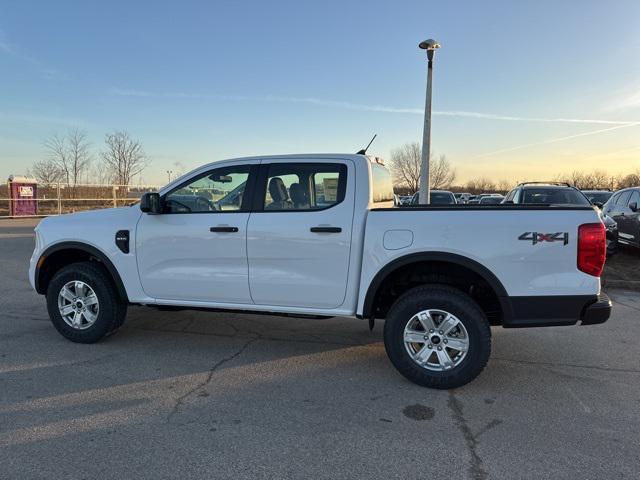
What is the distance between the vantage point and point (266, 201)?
444 cm

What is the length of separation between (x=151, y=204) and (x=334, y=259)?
1866mm

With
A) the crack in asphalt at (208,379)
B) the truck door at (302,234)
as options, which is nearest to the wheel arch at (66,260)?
the crack in asphalt at (208,379)

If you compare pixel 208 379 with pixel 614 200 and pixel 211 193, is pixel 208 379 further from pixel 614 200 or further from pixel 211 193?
pixel 614 200

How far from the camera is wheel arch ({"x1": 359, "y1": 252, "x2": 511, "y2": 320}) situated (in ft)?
12.4

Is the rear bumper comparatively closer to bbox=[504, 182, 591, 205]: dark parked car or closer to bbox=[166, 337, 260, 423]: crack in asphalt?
bbox=[166, 337, 260, 423]: crack in asphalt

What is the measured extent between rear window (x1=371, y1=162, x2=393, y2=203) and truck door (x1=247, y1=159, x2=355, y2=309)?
1.07 ft

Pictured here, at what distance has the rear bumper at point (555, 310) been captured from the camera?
3682 mm

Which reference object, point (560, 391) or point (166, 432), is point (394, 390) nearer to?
point (560, 391)

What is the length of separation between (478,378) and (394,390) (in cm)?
82

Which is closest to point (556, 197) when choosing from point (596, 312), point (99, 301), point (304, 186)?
point (596, 312)

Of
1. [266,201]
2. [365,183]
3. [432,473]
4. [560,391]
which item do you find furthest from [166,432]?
[560,391]

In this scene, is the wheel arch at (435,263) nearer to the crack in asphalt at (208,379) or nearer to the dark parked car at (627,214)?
the crack in asphalt at (208,379)

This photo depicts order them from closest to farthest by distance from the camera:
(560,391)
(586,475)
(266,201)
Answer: (586,475) → (560,391) → (266,201)

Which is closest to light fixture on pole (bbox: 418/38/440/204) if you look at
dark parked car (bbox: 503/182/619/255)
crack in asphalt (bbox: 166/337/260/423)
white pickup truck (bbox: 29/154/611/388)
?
dark parked car (bbox: 503/182/619/255)
